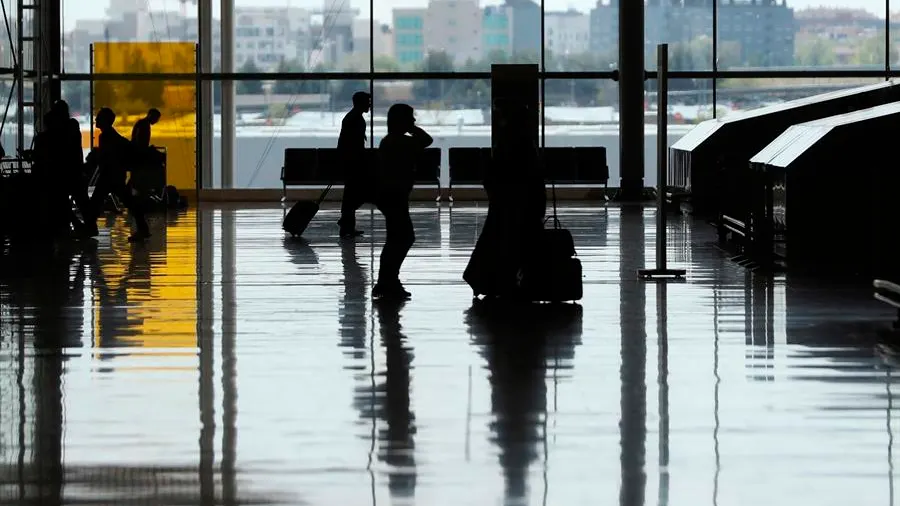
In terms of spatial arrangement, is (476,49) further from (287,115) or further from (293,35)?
(293,35)

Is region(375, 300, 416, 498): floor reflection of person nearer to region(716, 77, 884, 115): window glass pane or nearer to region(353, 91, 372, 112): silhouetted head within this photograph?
region(353, 91, 372, 112): silhouetted head

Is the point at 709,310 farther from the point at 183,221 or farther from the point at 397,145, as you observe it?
the point at 183,221

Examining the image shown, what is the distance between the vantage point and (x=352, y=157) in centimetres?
1675

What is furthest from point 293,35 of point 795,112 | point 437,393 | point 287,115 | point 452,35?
point 437,393

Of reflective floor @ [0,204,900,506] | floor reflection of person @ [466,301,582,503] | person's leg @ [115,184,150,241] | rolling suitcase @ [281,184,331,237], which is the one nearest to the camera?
reflective floor @ [0,204,900,506]

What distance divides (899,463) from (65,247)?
11.6 metres

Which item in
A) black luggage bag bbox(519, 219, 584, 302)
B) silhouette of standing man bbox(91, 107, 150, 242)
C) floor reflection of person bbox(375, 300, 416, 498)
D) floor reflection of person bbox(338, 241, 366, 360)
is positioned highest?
silhouette of standing man bbox(91, 107, 150, 242)

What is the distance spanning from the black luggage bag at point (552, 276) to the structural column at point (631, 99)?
614 inches

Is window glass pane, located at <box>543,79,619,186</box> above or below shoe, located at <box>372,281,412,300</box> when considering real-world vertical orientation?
above

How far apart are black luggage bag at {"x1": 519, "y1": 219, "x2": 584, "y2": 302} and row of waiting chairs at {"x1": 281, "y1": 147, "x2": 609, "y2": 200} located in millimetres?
Answer: 15320

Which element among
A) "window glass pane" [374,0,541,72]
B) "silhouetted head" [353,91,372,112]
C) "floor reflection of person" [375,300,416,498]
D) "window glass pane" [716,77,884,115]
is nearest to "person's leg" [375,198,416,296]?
"floor reflection of person" [375,300,416,498]

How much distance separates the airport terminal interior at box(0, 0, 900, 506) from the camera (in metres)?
5.73

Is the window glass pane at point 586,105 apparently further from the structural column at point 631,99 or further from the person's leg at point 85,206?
the person's leg at point 85,206

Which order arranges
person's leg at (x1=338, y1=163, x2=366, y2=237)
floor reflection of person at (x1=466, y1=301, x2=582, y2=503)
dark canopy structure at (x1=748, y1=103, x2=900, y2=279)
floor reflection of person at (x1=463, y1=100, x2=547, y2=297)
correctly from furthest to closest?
person's leg at (x1=338, y1=163, x2=366, y2=237) → dark canopy structure at (x1=748, y1=103, x2=900, y2=279) → floor reflection of person at (x1=463, y1=100, x2=547, y2=297) → floor reflection of person at (x1=466, y1=301, x2=582, y2=503)
